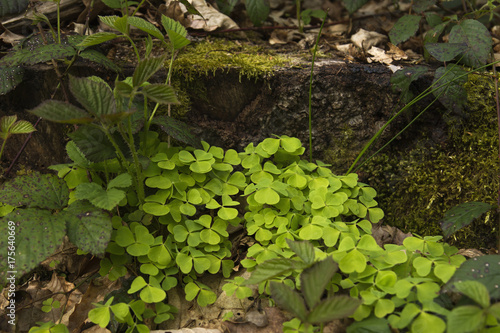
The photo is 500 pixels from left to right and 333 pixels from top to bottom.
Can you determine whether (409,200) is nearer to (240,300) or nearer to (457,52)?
(457,52)

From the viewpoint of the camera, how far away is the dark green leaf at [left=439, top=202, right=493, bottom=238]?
1.67 m

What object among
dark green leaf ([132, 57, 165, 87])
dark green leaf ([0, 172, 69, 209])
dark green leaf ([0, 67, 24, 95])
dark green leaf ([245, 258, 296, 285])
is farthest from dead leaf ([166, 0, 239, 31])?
dark green leaf ([245, 258, 296, 285])

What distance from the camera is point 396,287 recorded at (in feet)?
4.41

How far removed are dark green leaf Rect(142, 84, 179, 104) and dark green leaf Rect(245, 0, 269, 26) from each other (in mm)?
1333

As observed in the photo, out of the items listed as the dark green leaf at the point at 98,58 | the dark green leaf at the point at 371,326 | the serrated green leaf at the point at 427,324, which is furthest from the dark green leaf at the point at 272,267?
the dark green leaf at the point at 98,58

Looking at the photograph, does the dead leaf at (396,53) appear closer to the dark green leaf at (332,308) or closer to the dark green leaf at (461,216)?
the dark green leaf at (461,216)

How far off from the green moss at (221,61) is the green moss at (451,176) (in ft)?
2.65

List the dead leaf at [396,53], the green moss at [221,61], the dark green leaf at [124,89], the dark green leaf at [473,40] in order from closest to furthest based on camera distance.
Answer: the dark green leaf at [124,89] < the dark green leaf at [473,40] < the green moss at [221,61] < the dead leaf at [396,53]

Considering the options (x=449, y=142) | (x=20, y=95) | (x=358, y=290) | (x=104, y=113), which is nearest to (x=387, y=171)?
(x=449, y=142)

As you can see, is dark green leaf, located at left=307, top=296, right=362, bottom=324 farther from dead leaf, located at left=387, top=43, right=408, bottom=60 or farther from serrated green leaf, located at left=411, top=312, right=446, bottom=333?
dead leaf, located at left=387, top=43, right=408, bottom=60

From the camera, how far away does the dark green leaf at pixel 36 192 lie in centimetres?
160

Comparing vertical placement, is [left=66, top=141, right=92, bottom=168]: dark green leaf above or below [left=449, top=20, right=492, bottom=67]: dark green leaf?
below

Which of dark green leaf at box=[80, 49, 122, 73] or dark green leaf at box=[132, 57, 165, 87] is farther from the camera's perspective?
dark green leaf at box=[80, 49, 122, 73]

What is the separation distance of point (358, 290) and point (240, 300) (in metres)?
0.54
